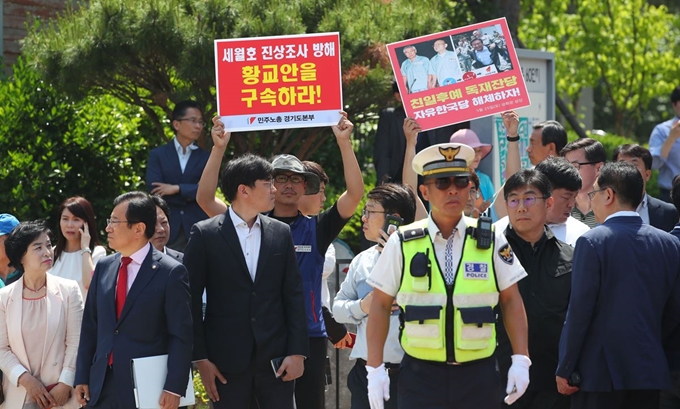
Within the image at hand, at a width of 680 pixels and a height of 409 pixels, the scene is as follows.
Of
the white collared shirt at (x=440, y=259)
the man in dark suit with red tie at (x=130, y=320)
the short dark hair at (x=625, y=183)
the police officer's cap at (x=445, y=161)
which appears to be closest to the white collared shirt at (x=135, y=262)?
the man in dark suit with red tie at (x=130, y=320)

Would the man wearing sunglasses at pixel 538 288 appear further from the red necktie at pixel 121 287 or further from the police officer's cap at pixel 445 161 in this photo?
the red necktie at pixel 121 287

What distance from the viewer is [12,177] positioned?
10.5 metres

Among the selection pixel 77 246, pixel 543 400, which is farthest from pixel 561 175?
pixel 77 246

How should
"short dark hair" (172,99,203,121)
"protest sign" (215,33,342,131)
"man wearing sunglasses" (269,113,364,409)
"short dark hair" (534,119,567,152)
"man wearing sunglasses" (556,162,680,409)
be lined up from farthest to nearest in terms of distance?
"short dark hair" (172,99,203,121) → "short dark hair" (534,119,567,152) → "protest sign" (215,33,342,131) → "man wearing sunglasses" (269,113,364,409) → "man wearing sunglasses" (556,162,680,409)

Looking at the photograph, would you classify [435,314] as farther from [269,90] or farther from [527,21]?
[527,21]

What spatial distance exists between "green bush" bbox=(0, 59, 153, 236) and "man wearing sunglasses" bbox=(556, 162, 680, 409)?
18.7ft

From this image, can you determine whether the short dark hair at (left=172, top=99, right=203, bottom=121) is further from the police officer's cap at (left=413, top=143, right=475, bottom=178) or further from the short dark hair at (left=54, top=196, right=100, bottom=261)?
the police officer's cap at (left=413, top=143, right=475, bottom=178)

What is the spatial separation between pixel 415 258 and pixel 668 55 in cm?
2022

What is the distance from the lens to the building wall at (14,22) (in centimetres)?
1316

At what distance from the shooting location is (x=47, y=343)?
23.8 ft

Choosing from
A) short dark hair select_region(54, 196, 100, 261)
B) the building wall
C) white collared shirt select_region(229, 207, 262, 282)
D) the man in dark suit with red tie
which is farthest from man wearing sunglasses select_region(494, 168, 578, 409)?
the building wall

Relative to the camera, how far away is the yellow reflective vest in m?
5.57

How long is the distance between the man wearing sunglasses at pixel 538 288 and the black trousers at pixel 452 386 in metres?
1.22

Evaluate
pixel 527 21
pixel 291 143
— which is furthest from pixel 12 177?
pixel 527 21
